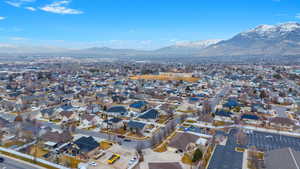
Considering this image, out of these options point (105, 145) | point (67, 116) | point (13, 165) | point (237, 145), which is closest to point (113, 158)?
point (105, 145)

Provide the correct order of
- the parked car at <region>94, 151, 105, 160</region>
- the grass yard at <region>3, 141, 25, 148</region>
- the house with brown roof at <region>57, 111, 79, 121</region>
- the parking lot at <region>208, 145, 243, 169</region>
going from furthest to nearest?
the house with brown roof at <region>57, 111, 79, 121</region>
the grass yard at <region>3, 141, 25, 148</region>
the parked car at <region>94, 151, 105, 160</region>
the parking lot at <region>208, 145, 243, 169</region>

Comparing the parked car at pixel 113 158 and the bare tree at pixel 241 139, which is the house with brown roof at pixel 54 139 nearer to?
the parked car at pixel 113 158

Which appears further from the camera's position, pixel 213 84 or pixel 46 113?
pixel 213 84

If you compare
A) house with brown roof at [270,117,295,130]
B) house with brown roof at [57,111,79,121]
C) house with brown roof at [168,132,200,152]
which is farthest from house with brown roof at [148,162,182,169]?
house with brown roof at [270,117,295,130]

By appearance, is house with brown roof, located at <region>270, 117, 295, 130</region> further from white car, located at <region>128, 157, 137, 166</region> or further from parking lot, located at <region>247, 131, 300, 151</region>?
white car, located at <region>128, 157, 137, 166</region>

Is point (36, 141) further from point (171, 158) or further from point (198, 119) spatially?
point (198, 119)

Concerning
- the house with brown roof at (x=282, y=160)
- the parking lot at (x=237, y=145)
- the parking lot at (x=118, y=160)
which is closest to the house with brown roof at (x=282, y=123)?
the parking lot at (x=237, y=145)

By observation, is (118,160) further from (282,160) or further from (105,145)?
(282,160)

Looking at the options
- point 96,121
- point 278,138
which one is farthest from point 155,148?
point 278,138
